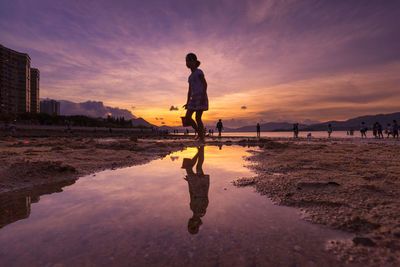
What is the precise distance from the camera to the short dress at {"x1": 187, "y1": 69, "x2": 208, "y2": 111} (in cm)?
705

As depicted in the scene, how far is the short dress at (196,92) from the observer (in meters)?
7.05

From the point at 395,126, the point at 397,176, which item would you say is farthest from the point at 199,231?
the point at 395,126

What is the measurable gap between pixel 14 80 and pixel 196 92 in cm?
8591

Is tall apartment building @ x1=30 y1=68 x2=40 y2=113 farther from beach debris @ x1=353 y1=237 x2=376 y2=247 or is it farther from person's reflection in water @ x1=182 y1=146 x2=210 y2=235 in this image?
beach debris @ x1=353 y1=237 x2=376 y2=247

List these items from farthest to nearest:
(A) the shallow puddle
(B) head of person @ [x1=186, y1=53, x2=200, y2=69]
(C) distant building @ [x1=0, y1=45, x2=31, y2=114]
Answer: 1. (C) distant building @ [x1=0, y1=45, x2=31, y2=114]
2. (B) head of person @ [x1=186, y1=53, x2=200, y2=69]
3. (A) the shallow puddle

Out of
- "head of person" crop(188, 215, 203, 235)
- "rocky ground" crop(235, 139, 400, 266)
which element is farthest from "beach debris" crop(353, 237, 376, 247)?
"head of person" crop(188, 215, 203, 235)

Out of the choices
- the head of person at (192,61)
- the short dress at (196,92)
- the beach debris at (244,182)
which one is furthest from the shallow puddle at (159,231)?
the head of person at (192,61)

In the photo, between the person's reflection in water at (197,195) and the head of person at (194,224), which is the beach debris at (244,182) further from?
the head of person at (194,224)

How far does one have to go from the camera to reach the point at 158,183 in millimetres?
2373

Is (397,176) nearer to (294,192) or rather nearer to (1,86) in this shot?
(294,192)

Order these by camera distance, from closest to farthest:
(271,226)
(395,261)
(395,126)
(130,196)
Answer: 1. (395,261)
2. (271,226)
3. (130,196)
4. (395,126)

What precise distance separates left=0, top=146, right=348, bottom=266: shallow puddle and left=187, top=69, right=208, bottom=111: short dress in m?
5.32

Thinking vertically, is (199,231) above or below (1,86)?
below

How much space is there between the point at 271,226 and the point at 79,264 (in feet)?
3.60
